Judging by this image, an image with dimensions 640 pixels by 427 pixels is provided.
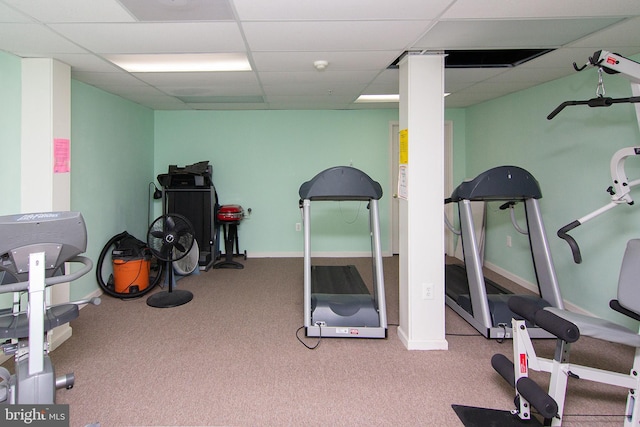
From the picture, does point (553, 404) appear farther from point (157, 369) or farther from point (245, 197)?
point (245, 197)

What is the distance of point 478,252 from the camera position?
2906 mm

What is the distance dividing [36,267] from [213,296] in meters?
2.29

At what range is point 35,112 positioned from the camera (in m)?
2.61

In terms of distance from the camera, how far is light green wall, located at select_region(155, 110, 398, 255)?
5.25 m

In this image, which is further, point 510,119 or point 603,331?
point 510,119

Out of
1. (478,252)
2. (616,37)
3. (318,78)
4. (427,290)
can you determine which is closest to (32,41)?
(318,78)

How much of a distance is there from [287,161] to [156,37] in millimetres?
3101

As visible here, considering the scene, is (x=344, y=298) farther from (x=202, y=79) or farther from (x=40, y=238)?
(x=202, y=79)

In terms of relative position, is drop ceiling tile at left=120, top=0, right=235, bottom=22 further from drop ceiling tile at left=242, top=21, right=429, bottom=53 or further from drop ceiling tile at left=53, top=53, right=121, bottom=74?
drop ceiling tile at left=53, top=53, right=121, bottom=74

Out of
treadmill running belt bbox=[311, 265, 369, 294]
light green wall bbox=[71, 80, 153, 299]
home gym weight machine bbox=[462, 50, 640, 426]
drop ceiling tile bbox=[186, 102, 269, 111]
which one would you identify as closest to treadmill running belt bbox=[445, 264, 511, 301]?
treadmill running belt bbox=[311, 265, 369, 294]

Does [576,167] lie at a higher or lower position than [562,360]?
higher

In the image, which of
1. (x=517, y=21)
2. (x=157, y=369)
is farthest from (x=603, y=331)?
(x=157, y=369)

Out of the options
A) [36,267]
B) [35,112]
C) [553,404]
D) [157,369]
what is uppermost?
[35,112]

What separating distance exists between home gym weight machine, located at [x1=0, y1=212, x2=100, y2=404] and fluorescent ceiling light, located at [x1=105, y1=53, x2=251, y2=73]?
1680 millimetres
